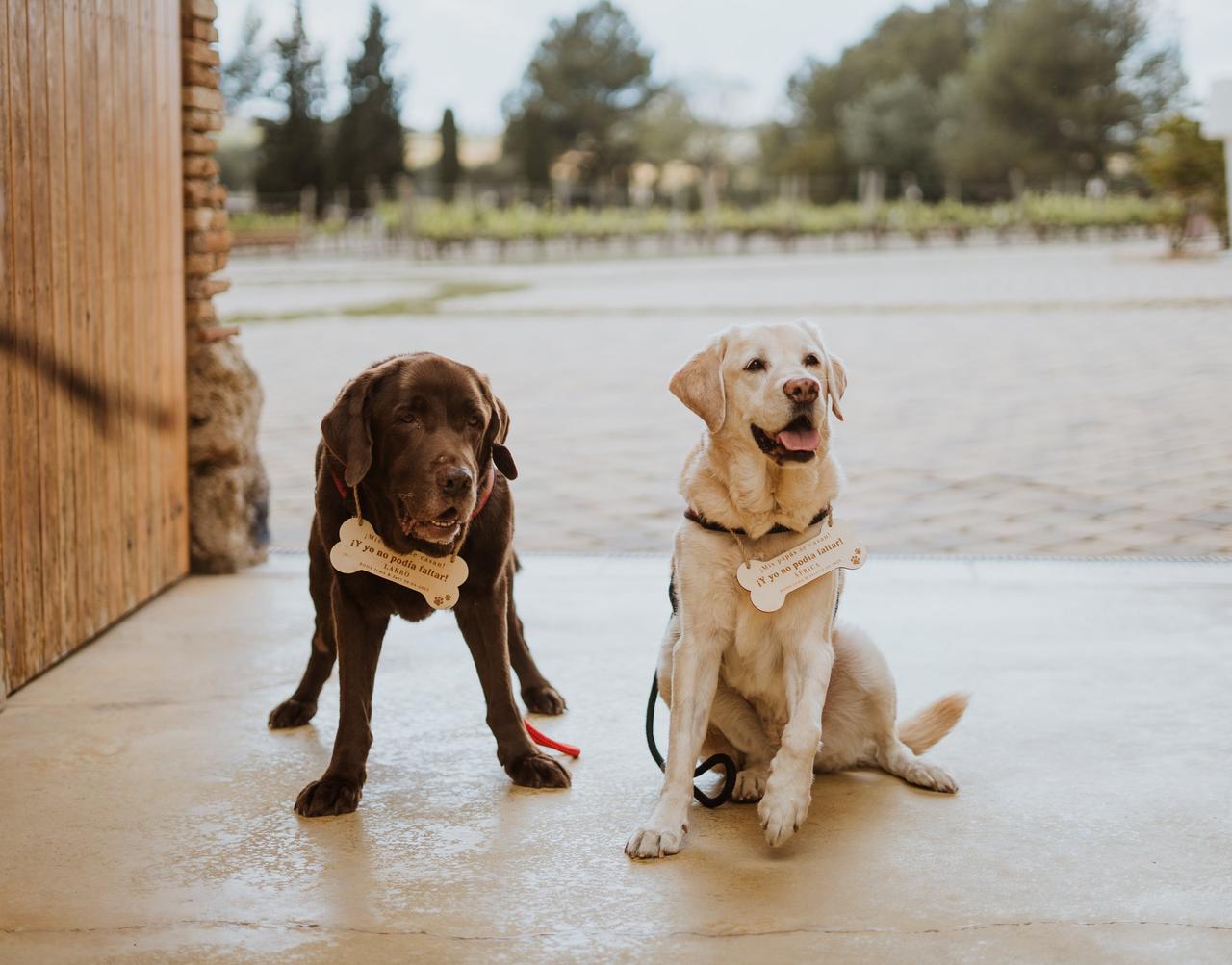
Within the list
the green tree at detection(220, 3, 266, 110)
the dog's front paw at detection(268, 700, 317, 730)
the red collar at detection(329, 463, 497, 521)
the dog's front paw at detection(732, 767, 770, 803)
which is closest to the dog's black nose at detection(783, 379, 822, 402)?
the red collar at detection(329, 463, 497, 521)

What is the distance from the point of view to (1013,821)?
131 inches

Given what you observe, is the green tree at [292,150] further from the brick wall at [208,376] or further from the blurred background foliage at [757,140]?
the brick wall at [208,376]

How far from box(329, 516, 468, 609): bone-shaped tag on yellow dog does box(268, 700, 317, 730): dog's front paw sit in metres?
0.80

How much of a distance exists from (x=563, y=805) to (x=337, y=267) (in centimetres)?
3088

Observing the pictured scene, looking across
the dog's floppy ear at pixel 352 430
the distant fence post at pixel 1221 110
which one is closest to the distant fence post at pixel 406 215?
the distant fence post at pixel 1221 110

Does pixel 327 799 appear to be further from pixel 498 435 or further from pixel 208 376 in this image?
pixel 208 376

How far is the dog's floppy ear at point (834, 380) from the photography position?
337cm

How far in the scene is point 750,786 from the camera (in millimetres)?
3492

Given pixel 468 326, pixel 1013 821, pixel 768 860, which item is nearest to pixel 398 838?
pixel 768 860

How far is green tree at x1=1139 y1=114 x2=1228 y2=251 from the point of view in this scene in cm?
2488

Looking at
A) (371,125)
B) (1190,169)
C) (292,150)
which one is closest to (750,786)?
(1190,169)

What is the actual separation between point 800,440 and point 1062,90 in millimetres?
60574

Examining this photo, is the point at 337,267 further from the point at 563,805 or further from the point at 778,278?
the point at 563,805

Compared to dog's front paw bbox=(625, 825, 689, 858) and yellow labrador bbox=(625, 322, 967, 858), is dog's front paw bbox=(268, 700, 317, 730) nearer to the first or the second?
yellow labrador bbox=(625, 322, 967, 858)
